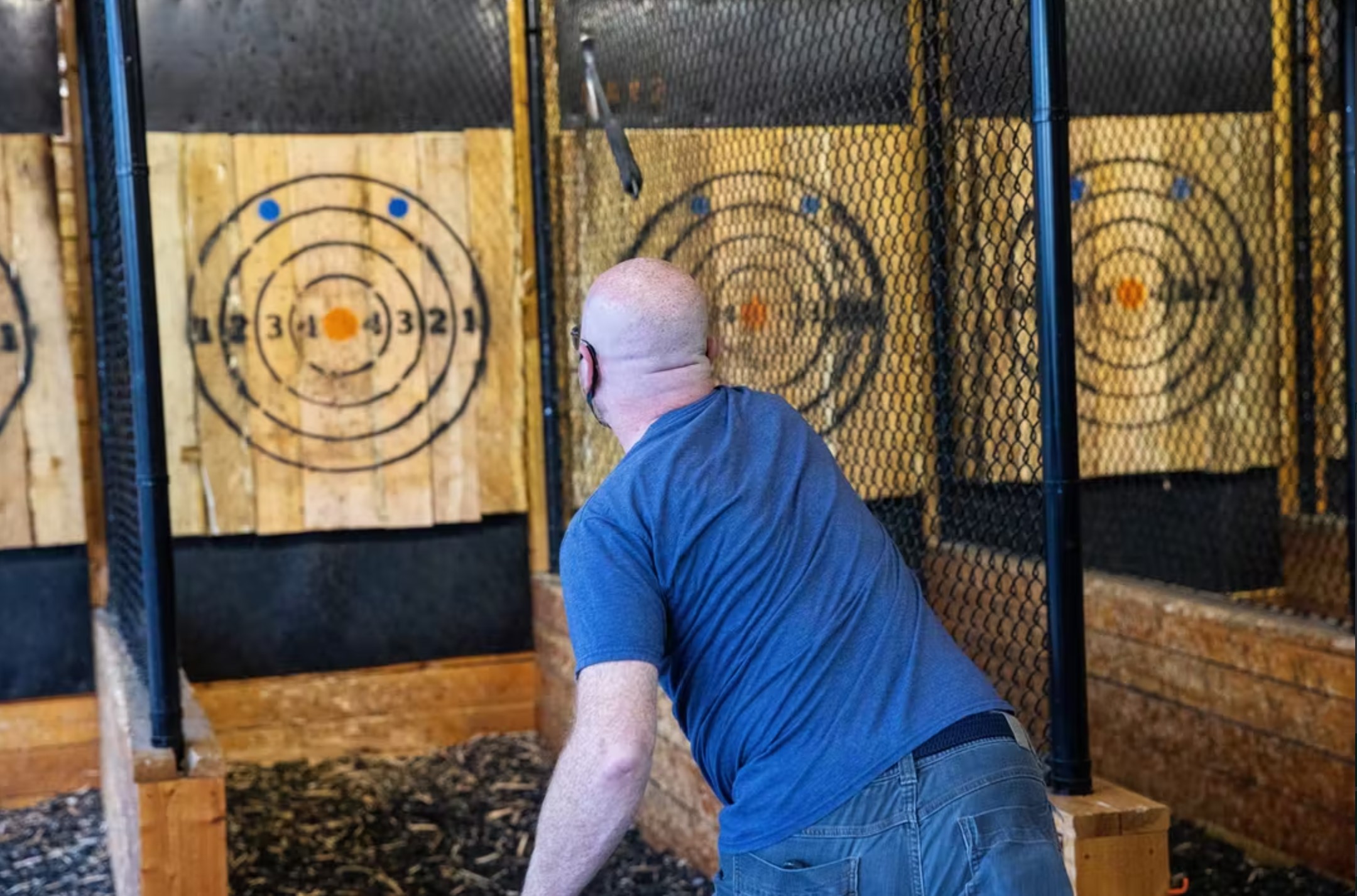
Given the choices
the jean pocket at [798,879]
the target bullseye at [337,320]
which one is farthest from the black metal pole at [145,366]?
the target bullseye at [337,320]

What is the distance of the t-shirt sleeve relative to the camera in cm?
159

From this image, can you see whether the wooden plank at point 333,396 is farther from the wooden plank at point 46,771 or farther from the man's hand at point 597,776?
the man's hand at point 597,776

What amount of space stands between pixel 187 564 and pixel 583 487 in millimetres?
1189

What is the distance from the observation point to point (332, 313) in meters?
4.41

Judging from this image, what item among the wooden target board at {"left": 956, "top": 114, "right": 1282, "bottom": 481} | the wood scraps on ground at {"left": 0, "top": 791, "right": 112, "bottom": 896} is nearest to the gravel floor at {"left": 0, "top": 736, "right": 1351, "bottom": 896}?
the wood scraps on ground at {"left": 0, "top": 791, "right": 112, "bottom": 896}

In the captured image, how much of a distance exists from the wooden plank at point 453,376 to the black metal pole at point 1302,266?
2.61 meters

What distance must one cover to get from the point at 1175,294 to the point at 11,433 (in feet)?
11.7

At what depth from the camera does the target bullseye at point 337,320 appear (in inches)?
170

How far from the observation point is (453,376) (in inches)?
Result: 179

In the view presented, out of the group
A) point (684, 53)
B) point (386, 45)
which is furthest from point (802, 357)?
point (386, 45)

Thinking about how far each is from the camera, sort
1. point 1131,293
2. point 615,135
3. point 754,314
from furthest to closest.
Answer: point 1131,293 → point 754,314 → point 615,135

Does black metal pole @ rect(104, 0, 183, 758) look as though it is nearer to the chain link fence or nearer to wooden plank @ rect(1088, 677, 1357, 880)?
the chain link fence

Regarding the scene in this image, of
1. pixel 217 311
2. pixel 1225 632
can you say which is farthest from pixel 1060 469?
pixel 217 311

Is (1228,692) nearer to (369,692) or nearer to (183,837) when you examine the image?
(183,837)
